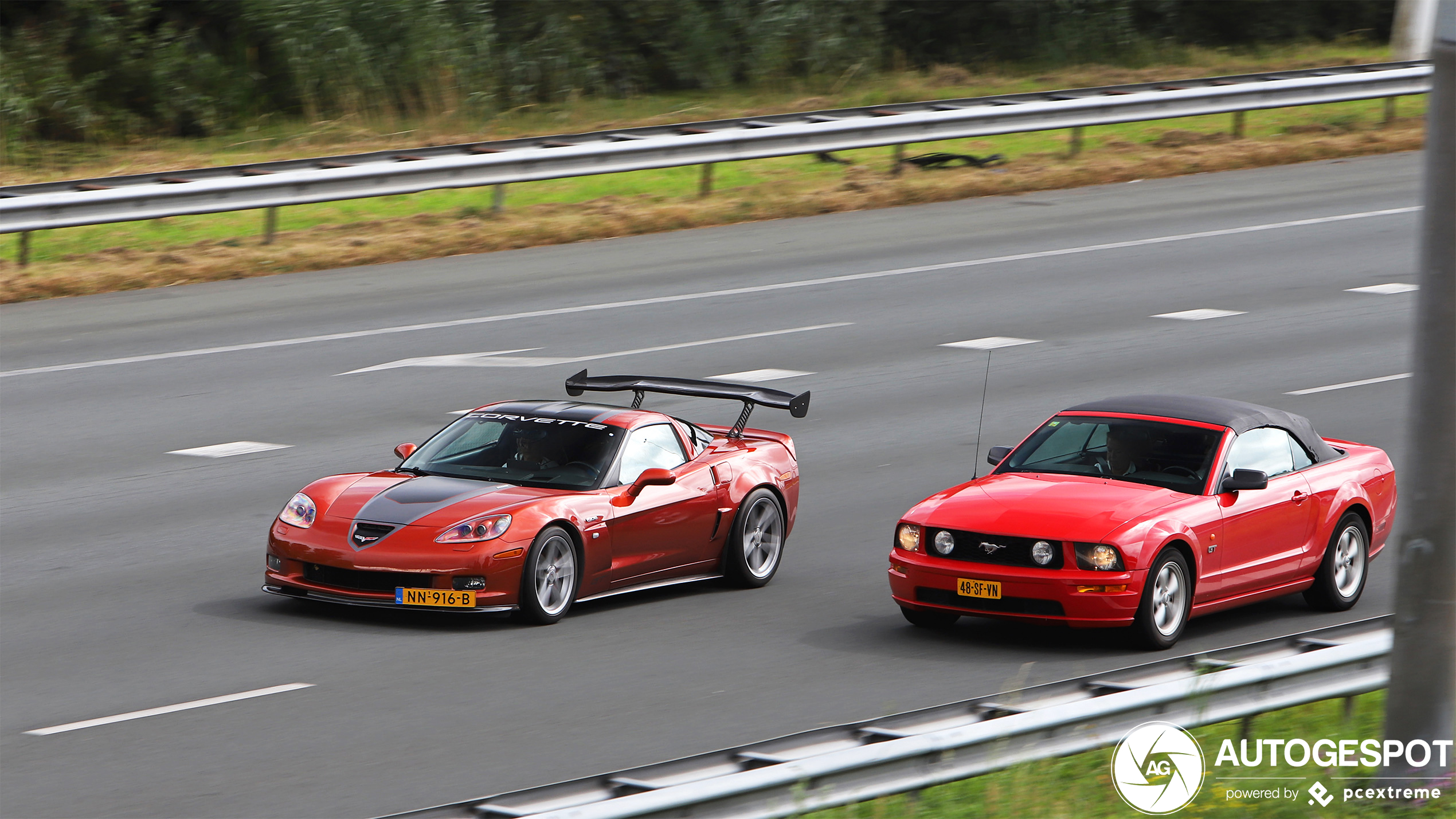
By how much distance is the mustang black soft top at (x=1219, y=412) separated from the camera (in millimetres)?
11836

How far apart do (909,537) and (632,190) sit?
1614cm

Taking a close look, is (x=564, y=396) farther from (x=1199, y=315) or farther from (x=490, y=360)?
(x=1199, y=315)

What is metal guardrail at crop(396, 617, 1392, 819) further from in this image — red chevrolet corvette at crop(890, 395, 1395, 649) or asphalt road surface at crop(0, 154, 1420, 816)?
red chevrolet corvette at crop(890, 395, 1395, 649)

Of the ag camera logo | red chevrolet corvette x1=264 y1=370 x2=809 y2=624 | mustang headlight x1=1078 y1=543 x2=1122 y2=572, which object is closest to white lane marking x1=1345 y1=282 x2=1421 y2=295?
red chevrolet corvette x1=264 y1=370 x2=809 y2=624

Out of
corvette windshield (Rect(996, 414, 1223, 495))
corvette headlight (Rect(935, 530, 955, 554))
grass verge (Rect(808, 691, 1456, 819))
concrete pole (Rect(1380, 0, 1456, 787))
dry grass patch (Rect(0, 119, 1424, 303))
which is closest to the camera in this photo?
concrete pole (Rect(1380, 0, 1456, 787))

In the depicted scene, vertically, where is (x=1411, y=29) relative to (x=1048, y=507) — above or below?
above

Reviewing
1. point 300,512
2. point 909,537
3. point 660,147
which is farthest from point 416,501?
point 660,147

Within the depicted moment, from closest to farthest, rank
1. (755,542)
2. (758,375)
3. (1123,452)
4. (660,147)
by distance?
1. (1123,452)
2. (755,542)
3. (758,375)
4. (660,147)

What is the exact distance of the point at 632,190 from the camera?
26812 millimetres

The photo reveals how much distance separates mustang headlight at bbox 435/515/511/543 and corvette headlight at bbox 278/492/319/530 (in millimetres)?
840

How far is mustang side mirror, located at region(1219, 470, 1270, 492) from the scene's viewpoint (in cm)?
1125

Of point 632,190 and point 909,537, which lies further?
point 632,190

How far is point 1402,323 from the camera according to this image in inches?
808

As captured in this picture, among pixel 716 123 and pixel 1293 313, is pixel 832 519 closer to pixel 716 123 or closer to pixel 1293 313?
pixel 1293 313
